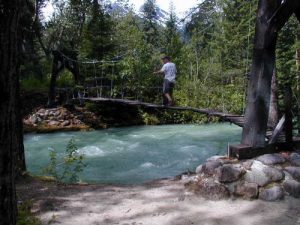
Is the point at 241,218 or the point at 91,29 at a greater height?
the point at 91,29

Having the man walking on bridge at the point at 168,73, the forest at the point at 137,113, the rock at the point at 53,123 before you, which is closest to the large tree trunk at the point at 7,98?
the forest at the point at 137,113

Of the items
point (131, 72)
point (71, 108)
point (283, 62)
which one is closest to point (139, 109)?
point (131, 72)

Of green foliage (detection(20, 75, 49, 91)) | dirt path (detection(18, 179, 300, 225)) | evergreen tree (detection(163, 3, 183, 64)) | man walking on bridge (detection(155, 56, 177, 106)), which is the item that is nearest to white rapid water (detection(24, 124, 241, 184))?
man walking on bridge (detection(155, 56, 177, 106))

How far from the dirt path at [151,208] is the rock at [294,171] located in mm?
281

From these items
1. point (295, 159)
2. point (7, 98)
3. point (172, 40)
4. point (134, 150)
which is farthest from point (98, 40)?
point (7, 98)

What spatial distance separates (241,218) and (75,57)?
36.6ft

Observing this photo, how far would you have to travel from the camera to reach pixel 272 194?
139 inches

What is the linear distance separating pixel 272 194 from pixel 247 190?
21 cm

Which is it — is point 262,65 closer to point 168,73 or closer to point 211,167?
point 211,167

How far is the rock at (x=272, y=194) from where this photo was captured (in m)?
3.53

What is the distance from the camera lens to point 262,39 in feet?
13.2

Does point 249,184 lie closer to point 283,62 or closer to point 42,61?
point 283,62

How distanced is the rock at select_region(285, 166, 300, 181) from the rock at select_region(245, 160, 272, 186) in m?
0.25

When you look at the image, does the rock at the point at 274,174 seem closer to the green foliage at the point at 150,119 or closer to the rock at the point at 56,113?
the rock at the point at 56,113
